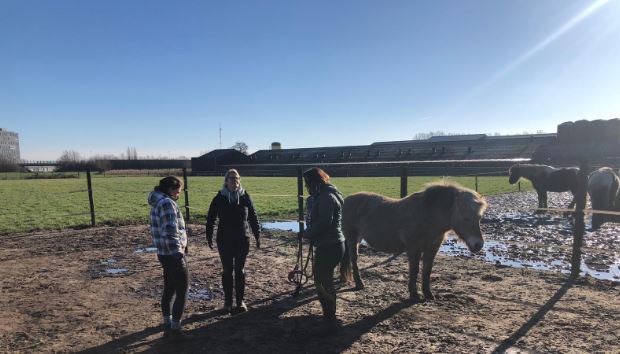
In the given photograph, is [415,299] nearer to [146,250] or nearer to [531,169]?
[146,250]

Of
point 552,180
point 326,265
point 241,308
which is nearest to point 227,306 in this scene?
point 241,308

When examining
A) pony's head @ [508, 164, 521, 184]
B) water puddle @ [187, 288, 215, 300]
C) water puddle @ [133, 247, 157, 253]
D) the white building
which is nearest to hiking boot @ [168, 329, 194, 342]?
water puddle @ [187, 288, 215, 300]

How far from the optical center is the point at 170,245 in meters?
Answer: 3.83

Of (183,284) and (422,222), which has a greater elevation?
(422,222)

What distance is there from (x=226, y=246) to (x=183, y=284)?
30.8 inches

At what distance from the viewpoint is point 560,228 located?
9672mm

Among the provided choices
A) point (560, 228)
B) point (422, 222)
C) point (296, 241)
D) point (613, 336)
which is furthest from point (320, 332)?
point (560, 228)

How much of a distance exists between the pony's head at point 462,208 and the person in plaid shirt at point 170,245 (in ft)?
10.00

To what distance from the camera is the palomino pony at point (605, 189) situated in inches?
412

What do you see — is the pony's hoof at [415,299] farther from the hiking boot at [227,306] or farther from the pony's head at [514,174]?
the pony's head at [514,174]

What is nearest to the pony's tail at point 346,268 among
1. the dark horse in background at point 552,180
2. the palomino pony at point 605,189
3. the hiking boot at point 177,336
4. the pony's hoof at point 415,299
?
the pony's hoof at point 415,299

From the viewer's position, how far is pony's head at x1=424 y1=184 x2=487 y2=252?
4.41m

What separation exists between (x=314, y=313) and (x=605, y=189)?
10.1m

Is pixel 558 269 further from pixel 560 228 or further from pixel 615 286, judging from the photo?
pixel 560 228
